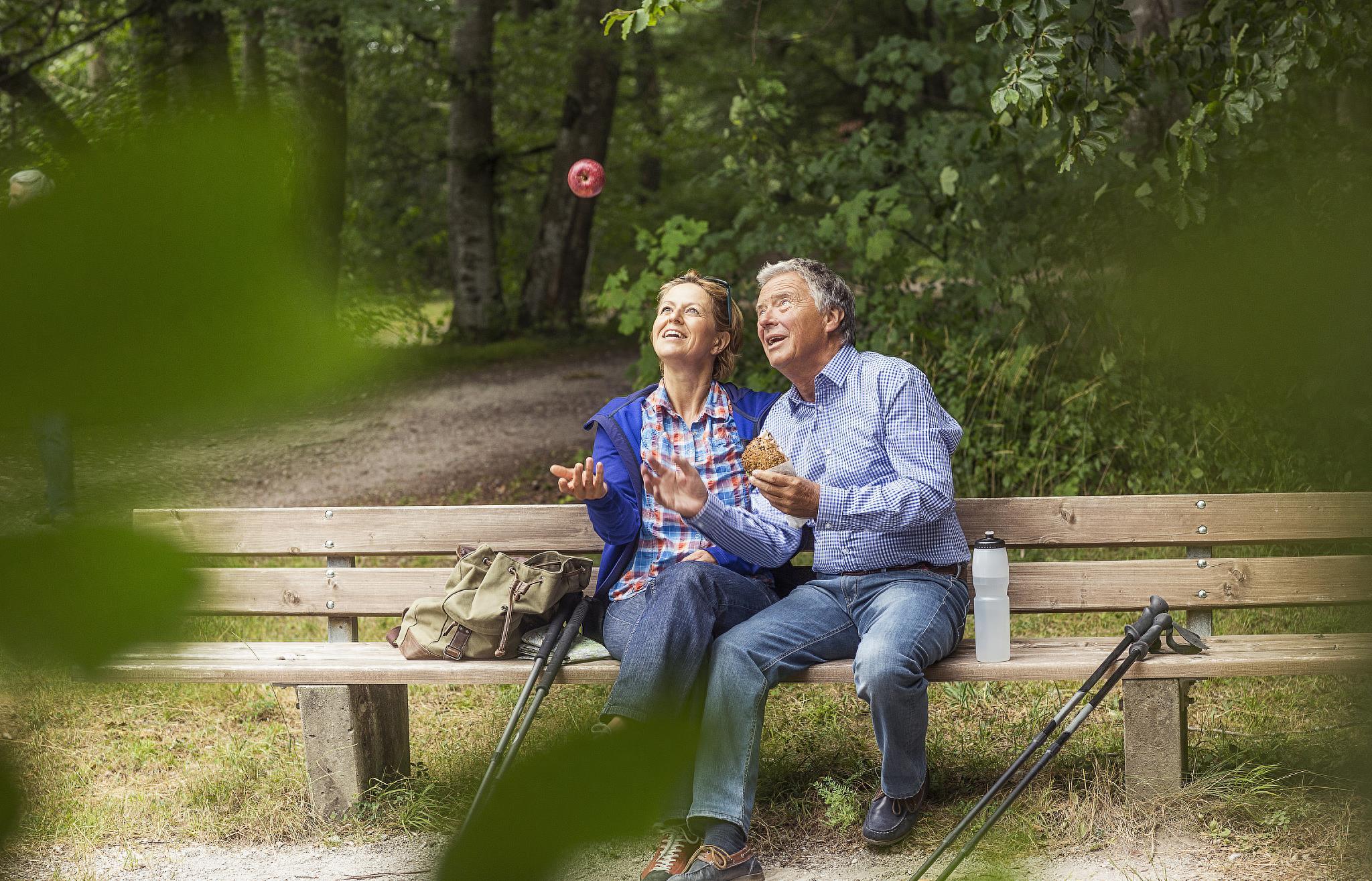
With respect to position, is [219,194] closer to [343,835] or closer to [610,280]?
[343,835]

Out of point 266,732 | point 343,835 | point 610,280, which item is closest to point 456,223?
point 610,280

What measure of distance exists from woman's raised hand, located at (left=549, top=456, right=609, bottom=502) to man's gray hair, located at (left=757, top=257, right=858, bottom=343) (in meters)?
0.69

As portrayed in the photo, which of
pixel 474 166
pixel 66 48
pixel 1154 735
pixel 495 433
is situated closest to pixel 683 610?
pixel 1154 735

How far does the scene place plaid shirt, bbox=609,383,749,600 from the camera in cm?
291

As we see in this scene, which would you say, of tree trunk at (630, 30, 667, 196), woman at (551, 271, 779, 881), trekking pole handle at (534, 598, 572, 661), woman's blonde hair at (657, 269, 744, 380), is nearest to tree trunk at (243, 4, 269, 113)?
woman at (551, 271, 779, 881)

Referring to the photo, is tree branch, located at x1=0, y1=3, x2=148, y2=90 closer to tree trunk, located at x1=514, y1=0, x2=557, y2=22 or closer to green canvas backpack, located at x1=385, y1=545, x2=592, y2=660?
green canvas backpack, located at x1=385, y1=545, x2=592, y2=660

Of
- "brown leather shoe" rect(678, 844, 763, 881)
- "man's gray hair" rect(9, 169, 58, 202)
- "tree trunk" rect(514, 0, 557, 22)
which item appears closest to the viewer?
"man's gray hair" rect(9, 169, 58, 202)

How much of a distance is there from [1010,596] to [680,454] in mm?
853

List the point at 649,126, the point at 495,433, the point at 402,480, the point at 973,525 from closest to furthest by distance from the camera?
the point at 973,525
the point at 402,480
the point at 495,433
the point at 649,126

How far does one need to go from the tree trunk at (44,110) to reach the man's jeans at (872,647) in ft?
6.97

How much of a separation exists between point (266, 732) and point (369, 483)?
3173mm

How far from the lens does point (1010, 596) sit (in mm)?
3004

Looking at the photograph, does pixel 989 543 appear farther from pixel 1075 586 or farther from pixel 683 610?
pixel 683 610

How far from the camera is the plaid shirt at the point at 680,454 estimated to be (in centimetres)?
291
